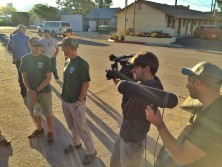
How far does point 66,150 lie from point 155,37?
71.0 ft

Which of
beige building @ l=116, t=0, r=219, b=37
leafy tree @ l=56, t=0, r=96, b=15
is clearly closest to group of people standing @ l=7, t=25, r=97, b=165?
beige building @ l=116, t=0, r=219, b=37

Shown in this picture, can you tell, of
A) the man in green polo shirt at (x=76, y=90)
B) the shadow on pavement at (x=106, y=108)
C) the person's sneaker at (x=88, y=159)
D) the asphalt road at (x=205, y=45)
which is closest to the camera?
the man in green polo shirt at (x=76, y=90)

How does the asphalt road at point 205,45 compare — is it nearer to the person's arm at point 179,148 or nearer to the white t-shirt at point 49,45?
the white t-shirt at point 49,45

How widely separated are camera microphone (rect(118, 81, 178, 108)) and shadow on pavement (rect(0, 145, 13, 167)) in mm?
2894

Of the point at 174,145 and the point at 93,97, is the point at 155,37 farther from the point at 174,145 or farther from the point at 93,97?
the point at 174,145

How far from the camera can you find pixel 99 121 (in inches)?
213

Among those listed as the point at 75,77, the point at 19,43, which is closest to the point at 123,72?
the point at 75,77

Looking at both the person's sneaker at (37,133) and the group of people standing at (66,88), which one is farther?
the person's sneaker at (37,133)

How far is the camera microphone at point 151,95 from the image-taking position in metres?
1.76

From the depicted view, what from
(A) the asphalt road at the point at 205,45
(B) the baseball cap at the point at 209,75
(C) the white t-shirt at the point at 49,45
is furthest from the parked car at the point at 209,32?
(B) the baseball cap at the point at 209,75

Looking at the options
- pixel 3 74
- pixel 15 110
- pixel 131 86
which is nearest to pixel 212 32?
pixel 3 74

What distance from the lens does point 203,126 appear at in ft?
5.47

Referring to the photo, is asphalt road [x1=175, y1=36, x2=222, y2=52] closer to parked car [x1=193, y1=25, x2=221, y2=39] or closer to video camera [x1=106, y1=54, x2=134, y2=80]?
parked car [x1=193, y1=25, x2=221, y2=39]

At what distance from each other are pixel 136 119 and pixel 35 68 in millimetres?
2391
